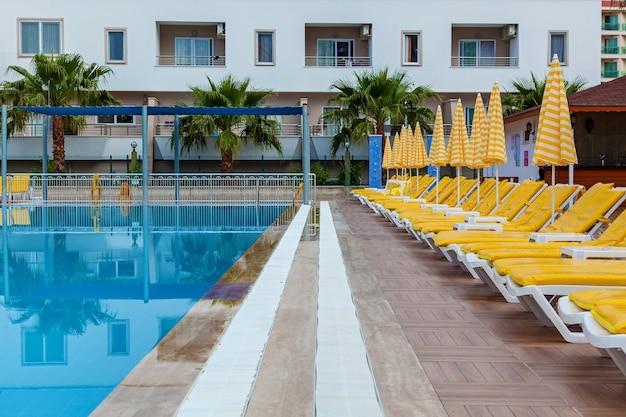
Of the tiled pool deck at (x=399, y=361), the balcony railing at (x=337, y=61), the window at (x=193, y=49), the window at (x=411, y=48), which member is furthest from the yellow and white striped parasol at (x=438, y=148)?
the window at (x=193, y=49)

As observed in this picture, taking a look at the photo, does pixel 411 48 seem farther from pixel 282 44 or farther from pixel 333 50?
pixel 282 44

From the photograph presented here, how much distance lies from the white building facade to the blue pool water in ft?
45.0

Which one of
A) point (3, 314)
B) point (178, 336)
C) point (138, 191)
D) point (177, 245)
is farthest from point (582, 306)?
point (138, 191)

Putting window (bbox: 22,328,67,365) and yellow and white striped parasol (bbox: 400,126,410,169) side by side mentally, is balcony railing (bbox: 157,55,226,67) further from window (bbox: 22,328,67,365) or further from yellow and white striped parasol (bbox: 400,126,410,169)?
window (bbox: 22,328,67,365)

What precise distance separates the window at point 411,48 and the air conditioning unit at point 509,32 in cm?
398

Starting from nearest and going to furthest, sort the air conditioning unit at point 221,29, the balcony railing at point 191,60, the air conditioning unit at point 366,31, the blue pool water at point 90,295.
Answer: the blue pool water at point 90,295
the air conditioning unit at point 221,29
the air conditioning unit at point 366,31
the balcony railing at point 191,60

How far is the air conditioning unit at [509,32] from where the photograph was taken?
107 feet

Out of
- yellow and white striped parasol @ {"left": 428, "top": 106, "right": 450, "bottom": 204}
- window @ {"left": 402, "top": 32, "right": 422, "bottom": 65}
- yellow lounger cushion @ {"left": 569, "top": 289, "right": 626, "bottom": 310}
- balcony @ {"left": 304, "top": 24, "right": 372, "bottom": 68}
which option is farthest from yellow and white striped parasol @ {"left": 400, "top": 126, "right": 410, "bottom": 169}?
balcony @ {"left": 304, "top": 24, "right": 372, "bottom": 68}

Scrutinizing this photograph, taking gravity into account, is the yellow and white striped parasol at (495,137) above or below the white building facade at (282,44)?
below

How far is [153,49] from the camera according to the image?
31.9 metres

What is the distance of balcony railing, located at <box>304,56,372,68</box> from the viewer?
33250 mm

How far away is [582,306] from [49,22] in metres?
31.2

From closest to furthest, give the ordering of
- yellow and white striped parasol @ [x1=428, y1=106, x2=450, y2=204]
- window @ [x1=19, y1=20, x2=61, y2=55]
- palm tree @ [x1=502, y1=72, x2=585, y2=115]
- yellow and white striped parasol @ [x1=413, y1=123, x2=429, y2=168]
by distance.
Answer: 1. yellow and white striped parasol @ [x1=428, y1=106, x2=450, y2=204]
2. yellow and white striped parasol @ [x1=413, y1=123, x2=429, y2=168]
3. palm tree @ [x1=502, y1=72, x2=585, y2=115]
4. window @ [x1=19, y1=20, x2=61, y2=55]

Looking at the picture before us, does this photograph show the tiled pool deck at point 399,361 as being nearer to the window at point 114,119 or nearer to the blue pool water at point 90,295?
the blue pool water at point 90,295
